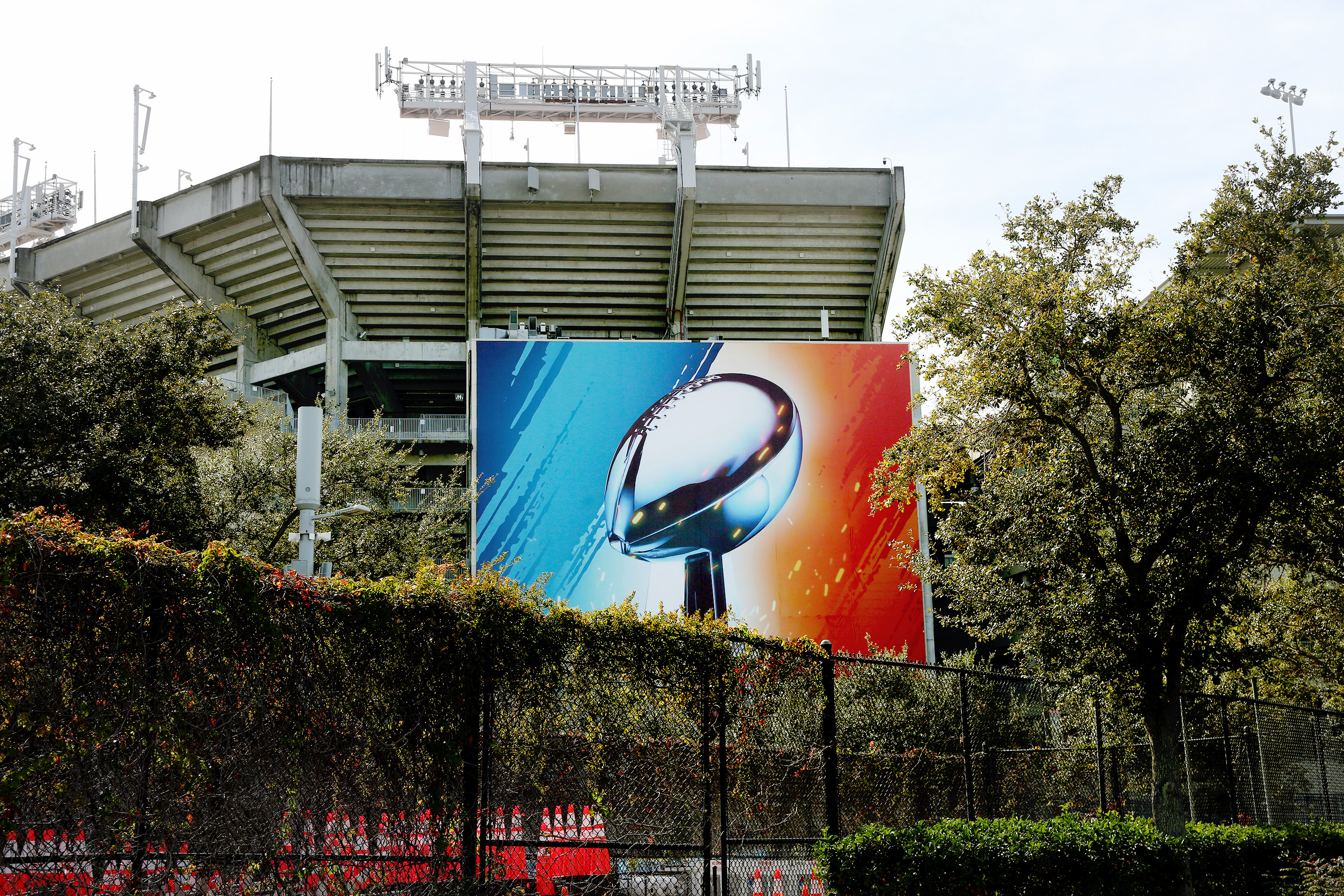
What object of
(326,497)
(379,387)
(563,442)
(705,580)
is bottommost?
(705,580)

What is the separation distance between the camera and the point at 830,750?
368 inches

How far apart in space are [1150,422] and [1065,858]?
19.9 ft

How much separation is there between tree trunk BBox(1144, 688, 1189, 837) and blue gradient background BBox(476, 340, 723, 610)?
919 inches

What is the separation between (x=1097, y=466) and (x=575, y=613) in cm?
873

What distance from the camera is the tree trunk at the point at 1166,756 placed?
12891mm

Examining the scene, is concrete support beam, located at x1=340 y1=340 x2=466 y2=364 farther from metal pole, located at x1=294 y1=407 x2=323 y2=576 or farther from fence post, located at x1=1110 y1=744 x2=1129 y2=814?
fence post, located at x1=1110 y1=744 x2=1129 y2=814

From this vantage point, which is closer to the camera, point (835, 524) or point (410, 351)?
point (835, 524)

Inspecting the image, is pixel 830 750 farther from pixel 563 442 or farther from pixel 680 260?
pixel 680 260

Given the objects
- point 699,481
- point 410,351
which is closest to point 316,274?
point 410,351

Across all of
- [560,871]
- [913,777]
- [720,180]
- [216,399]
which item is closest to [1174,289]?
[913,777]

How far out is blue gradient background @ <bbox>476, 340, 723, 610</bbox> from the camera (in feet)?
120

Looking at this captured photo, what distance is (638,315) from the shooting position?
147 feet

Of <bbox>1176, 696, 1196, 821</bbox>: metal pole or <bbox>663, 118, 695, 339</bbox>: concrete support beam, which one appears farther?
<bbox>663, 118, 695, 339</bbox>: concrete support beam

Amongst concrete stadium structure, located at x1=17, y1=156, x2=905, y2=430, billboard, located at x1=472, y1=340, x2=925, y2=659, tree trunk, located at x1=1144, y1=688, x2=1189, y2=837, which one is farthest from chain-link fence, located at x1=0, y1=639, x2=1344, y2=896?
concrete stadium structure, located at x1=17, y1=156, x2=905, y2=430
